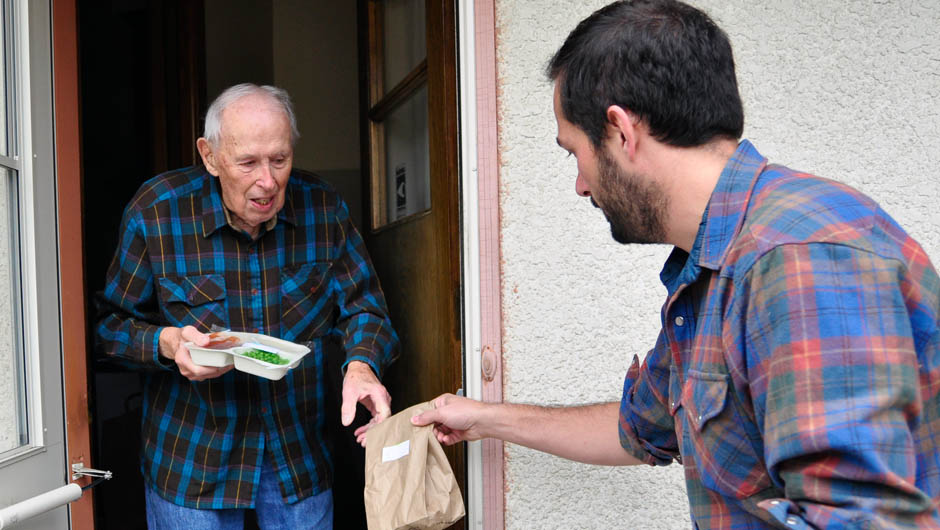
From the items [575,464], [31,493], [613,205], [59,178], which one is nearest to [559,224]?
[575,464]

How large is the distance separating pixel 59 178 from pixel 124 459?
2095 millimetres

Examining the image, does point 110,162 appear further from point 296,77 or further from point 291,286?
point 291,286

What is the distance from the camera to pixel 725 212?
114 cm

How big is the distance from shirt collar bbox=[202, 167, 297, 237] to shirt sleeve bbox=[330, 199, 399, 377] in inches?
6.0

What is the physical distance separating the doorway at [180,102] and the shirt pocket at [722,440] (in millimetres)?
1837

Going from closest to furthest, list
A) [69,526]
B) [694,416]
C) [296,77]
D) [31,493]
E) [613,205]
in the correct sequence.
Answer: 1. [694,416]
2. [613,205]
3. [31,493]
4. [69,526]
5. [296,77]

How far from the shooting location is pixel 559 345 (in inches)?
82.2

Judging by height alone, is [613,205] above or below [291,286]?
above

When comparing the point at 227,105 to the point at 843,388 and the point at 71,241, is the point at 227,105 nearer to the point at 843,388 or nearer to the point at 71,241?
the point at 71,241

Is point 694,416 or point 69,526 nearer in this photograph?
point 694,416

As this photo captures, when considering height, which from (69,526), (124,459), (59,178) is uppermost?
(59,178)

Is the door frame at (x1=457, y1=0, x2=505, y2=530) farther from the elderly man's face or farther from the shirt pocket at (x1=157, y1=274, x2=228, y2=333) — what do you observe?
the shirt pocket at (x1=157, y1=274, x2=228, y2=333)

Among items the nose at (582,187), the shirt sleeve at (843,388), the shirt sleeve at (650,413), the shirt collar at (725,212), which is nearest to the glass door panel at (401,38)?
the nose at (582,187)

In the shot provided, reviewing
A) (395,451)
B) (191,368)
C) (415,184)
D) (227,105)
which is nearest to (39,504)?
(191,368)
